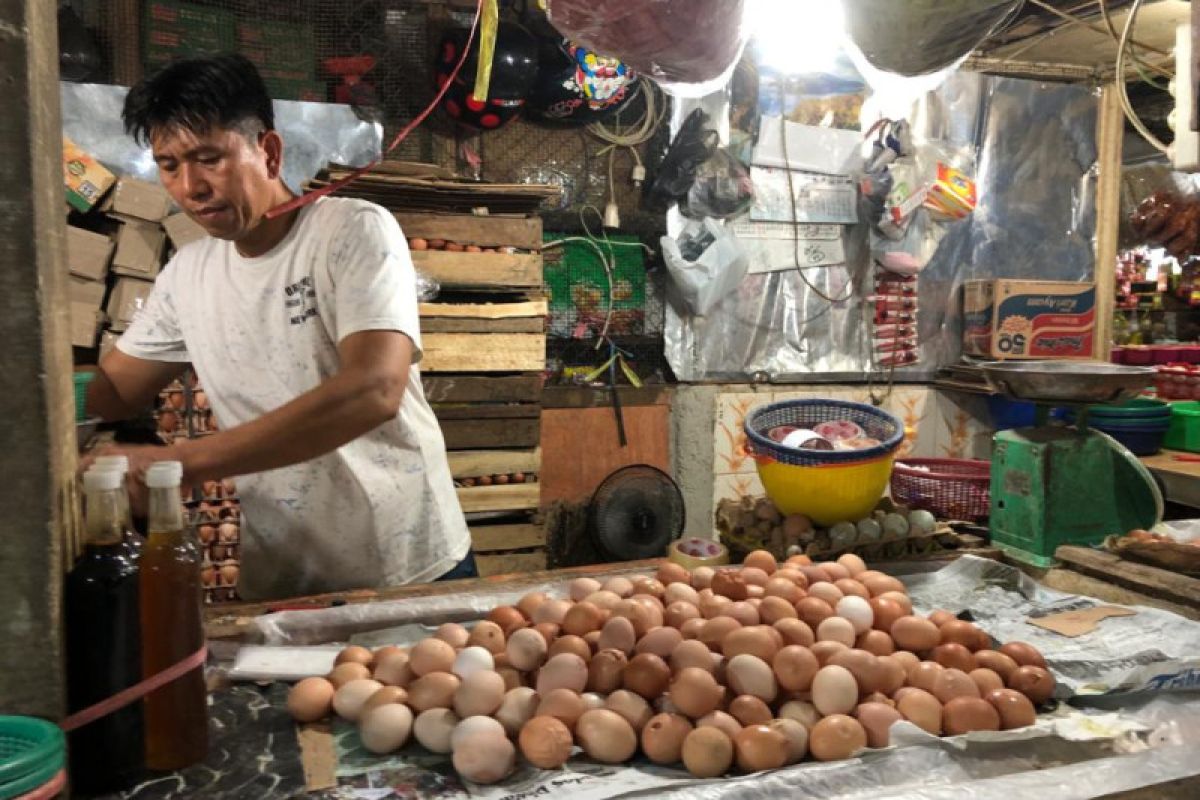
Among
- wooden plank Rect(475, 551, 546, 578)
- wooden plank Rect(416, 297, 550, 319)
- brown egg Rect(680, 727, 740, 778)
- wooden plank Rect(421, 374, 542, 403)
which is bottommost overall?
wooden plank Rect(475, 551, 546, 578)

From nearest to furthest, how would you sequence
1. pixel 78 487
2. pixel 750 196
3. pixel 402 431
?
1. pixel 78 487
2. pixel 402 431
3. pixel 750 196

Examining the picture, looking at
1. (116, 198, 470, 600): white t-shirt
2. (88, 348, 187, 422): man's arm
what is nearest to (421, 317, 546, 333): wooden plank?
(88, 348, 187, 422): man's arm

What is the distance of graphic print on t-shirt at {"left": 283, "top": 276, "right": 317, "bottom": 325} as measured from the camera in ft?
7.44

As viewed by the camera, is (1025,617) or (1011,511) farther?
(1011,511)

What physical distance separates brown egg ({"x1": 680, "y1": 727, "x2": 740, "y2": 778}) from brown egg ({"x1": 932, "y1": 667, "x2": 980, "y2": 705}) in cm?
41

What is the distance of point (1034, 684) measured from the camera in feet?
4.93

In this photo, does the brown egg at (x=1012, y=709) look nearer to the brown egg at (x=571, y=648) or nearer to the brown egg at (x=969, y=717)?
the brown egg at (x=969, y=717)

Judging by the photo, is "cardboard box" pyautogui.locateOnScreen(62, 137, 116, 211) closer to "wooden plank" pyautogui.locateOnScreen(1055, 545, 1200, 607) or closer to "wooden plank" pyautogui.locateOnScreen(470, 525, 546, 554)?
"wooden plank" pyautogui.locateOnScreen(470, 525, 546, 554)

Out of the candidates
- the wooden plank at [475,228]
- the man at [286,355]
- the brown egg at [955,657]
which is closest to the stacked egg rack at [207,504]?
the wooden plank at [475,228]

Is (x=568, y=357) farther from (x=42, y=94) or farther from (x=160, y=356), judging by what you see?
(x=42, y=94)

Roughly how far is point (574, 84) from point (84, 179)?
258 centimetres

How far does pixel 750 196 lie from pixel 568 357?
60.6 inches

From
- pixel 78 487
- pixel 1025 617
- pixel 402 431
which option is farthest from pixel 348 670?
pixel 1025 617

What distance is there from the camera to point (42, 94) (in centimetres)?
109
